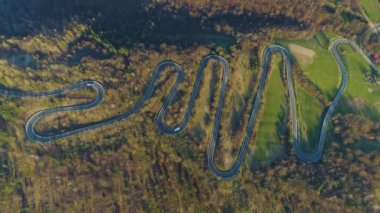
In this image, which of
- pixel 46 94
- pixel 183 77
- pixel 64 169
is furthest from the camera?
pixel 183 77

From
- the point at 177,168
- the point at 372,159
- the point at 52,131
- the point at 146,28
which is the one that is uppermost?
the point at 146,28

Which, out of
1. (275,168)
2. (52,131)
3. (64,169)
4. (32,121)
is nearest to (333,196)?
(275,168)

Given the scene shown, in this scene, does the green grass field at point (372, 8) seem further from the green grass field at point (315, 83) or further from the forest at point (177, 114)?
the green grass field at point (315, 83)

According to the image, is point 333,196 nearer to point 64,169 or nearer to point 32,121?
point 64,169

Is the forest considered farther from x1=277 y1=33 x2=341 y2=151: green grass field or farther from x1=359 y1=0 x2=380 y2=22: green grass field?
x1=359 y1=0 x2=380 y2=22: green grass field

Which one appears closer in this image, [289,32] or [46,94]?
[46,94]

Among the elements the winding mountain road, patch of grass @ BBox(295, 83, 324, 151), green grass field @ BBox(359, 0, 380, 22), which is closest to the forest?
patch of grass @ BBox(295, 83, 324, 151)

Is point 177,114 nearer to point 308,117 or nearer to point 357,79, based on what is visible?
point 308,117
